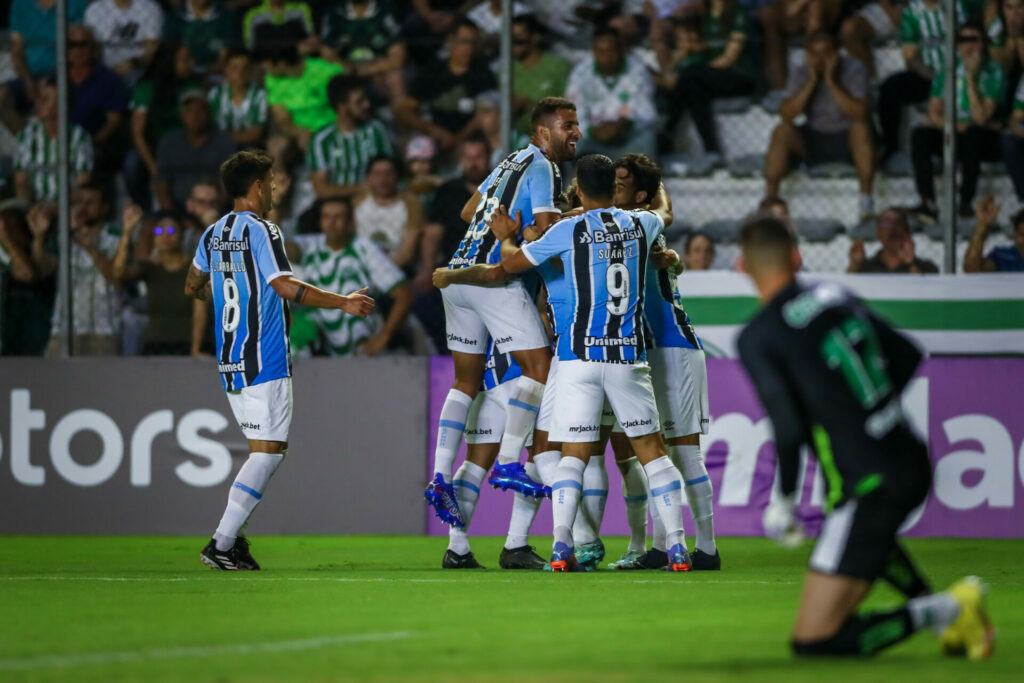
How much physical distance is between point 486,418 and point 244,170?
74.6 inches

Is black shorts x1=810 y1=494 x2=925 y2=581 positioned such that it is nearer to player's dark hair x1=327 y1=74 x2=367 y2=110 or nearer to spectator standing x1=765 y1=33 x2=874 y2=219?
spectator standing x1=765 y1=33 x2=874 y2=219

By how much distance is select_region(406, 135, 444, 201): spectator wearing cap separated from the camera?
13.2m

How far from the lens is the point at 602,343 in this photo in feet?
25.6

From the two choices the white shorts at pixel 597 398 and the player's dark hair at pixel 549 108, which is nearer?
the white shorts at pixel 597 398

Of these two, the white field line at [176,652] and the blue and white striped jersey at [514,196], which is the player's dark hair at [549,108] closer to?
the blue and white striped jersey at [514,196]

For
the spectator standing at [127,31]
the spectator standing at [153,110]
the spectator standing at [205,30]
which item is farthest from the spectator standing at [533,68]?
the spectator standing at [127,31]

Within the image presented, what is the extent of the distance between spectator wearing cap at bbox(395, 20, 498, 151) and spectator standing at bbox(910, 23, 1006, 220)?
Result: 371cm

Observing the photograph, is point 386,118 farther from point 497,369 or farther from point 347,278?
point 497,369

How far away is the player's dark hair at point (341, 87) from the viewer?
13.6 meters

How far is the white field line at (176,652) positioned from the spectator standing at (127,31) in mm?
9740

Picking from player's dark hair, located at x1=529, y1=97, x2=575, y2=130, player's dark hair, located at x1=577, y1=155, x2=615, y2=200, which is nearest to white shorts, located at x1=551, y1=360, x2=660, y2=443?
player's dark hair, located at x1=577, y1=155, x2=615, y2=200

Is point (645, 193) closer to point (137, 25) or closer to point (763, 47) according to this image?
point (763, 47)

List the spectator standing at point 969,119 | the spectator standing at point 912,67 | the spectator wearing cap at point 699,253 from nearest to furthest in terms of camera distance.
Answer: the spectator wearing cap at point 699,253, the spectator standing at point 969,119, the spectator standing at point 912,67

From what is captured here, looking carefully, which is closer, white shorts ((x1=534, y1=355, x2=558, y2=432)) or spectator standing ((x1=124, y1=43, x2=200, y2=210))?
white shorts ((x1=534, y1=355, x2=558, y2=432))
